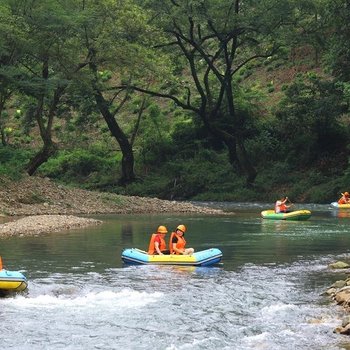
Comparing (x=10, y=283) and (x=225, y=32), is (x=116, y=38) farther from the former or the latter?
(x=10, y=283)

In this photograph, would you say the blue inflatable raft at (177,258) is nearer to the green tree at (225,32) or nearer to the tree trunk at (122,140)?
the tree trunk at (122,140)

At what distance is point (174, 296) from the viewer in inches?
607

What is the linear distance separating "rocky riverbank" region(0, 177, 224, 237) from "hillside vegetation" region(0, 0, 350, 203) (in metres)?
1.16

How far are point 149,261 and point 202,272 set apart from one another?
161 centimetres

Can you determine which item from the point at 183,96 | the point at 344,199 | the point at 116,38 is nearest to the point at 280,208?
the point at 344,199

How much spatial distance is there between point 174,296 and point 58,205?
20.1m

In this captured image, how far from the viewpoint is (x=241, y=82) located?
60.6 m

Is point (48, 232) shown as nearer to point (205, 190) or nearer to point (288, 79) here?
point (205, 190)

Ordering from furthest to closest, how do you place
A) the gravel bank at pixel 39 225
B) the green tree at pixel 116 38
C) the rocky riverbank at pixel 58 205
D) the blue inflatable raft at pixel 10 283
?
the green tree at pixel 116 38
the rocky riverbank at pixel 58 205
the gravel bank at pixel 39 225
the blue inflatable raft at pixel 10 283

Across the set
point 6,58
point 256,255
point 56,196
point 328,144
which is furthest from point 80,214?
point 328,144

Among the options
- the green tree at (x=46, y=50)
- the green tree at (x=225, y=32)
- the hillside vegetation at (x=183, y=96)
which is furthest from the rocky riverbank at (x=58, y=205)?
the green tree at (x=225, y=32)

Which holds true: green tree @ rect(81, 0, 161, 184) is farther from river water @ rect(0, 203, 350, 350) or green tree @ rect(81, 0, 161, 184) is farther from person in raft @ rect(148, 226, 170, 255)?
person in raft @ rect(148, 226, 170, 255)

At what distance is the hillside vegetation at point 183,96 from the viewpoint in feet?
119

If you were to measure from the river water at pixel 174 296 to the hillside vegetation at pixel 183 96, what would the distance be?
12.9 metres
